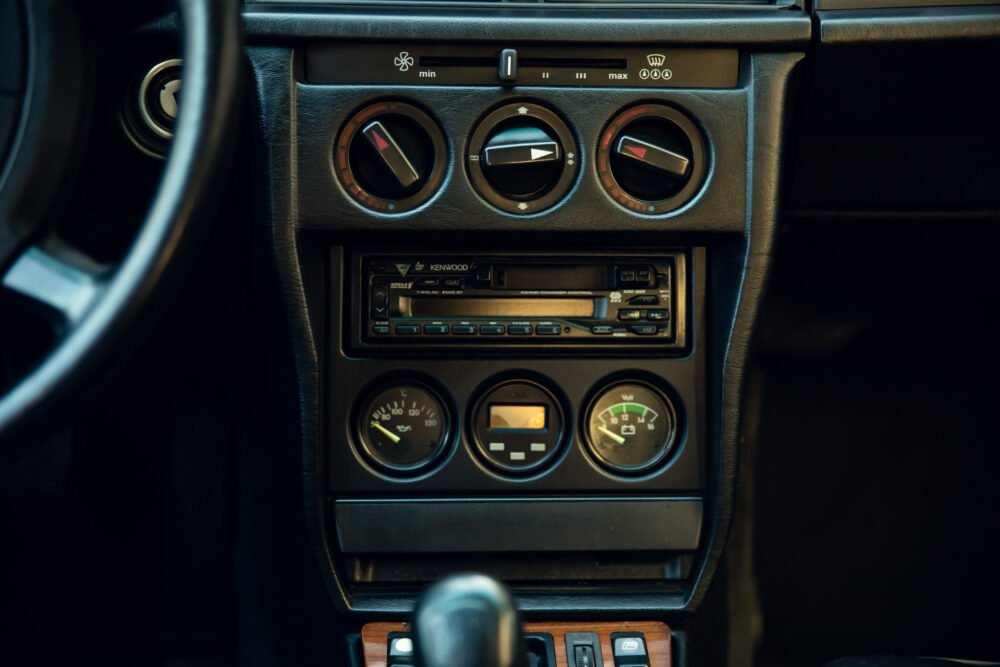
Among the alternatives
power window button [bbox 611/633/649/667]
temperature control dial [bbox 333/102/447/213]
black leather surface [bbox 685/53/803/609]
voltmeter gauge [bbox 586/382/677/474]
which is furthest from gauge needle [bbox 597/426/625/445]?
temperature control dial [bbox 333/102/447/213]

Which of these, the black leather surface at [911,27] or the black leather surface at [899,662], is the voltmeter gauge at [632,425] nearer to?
the black leather surface at [899,662]

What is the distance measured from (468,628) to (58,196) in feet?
1.58

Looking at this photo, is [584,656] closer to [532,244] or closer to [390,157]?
[532,244]

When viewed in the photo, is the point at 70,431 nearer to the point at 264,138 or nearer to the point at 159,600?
the point at 159,600

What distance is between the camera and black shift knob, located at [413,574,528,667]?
693 mm

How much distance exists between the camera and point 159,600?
4.69 ft

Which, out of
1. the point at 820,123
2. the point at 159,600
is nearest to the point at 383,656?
the point at 159,600

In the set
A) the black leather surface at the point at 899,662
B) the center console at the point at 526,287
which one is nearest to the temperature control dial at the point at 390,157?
the center console at the point at 526,287

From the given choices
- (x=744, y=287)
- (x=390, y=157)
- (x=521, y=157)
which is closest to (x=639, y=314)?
(x=744, y=287)

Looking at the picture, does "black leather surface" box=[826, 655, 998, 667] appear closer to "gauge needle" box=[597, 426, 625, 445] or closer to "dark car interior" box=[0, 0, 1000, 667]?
"dark car interior" box=[0, 0, 1000, 667]

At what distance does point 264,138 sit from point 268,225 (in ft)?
0.30

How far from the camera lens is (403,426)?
107cm

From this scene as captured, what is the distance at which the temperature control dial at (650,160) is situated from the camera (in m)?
1.03

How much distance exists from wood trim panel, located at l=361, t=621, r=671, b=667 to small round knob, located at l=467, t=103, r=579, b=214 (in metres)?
0.46
